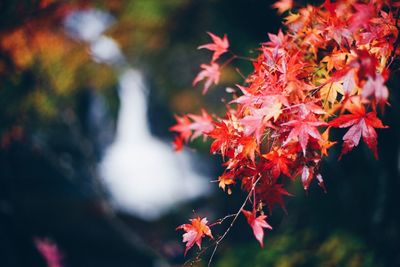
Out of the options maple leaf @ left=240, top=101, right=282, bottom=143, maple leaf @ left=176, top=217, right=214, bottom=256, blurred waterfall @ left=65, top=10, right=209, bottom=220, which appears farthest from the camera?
blurred waterfall @ left=65, top=10, right=209, bottom=220

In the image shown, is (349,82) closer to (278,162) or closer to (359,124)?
(359,124)

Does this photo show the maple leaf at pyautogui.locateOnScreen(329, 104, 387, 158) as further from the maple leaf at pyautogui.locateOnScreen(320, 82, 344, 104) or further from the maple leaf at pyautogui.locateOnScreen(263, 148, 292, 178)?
the maple leaf at pyautogui.locateOnScreen(263, 148, 292, 178)

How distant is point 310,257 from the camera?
3.86m

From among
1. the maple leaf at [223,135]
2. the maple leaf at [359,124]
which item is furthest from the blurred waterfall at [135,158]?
the maple leaf at [359,124]

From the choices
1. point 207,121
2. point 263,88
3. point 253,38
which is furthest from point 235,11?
point 263,88

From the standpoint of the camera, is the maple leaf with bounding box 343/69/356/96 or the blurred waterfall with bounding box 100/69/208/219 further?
the blurred waterfall with bounding box 100/69/208/219

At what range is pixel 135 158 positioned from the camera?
11.5 metres

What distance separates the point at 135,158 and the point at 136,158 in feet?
0.16

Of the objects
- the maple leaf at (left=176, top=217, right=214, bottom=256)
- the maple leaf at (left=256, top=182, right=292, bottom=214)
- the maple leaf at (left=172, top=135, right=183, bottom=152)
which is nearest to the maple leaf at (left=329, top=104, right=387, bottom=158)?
the maple leaf at (left=256, top=182, right=292, bottom=214)

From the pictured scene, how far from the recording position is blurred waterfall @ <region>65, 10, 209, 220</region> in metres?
7.46

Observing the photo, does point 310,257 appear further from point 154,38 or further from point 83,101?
point 83,101

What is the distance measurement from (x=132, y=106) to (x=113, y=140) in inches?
59.7

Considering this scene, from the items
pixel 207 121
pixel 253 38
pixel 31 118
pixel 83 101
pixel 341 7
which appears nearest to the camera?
pixel 341 7

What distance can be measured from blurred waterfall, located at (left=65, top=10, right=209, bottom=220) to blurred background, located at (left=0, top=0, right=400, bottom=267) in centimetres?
4
